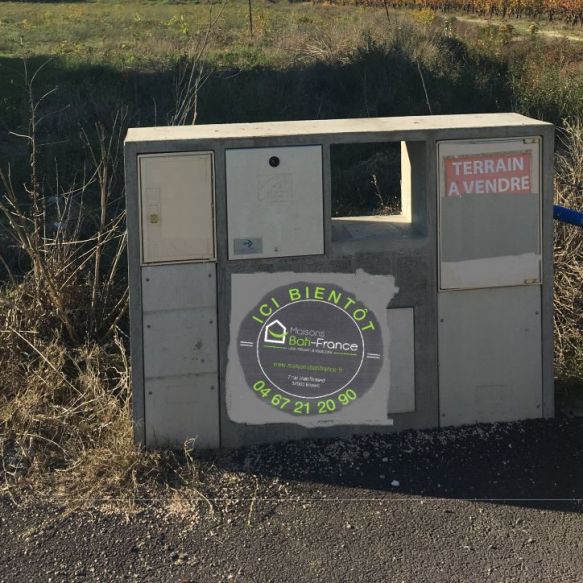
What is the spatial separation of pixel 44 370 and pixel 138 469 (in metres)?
1.20

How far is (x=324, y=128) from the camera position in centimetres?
461

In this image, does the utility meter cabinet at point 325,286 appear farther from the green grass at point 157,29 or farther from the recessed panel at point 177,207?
the green grass at point 157,29

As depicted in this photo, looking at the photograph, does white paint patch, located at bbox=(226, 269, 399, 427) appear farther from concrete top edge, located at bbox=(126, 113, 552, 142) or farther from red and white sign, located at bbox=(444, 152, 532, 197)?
concrete top edge, located at bbox=(126, 113, 552, 142)

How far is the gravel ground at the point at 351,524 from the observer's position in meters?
3.55

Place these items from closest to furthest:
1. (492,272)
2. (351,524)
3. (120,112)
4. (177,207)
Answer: (351,524) < (177,207) < (492,272) < (120,112)

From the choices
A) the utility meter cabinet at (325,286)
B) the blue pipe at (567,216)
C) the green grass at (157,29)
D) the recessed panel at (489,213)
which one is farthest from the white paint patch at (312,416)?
the green grass at (157,29)

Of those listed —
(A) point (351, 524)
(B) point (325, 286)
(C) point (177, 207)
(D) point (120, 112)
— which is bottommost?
(A) point (351, 524)

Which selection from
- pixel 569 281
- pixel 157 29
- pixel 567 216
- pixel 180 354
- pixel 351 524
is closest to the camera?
pixel 351 524

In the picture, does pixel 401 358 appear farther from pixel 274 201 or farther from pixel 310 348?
pixel 274 201

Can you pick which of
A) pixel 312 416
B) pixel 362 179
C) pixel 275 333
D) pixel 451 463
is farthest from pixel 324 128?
pixel 362 179

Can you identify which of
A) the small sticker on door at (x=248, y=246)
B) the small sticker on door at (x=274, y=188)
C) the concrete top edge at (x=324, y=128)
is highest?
the concrete top edge at (x=324, y=128)

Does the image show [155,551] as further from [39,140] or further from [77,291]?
[39,140]

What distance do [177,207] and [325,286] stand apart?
0.87 m

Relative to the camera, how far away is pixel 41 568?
3.57 metres
